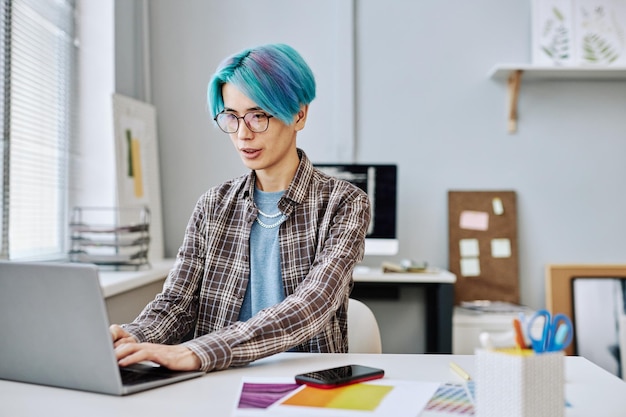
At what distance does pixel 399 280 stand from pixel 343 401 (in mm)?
2151

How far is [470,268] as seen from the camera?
3438mm

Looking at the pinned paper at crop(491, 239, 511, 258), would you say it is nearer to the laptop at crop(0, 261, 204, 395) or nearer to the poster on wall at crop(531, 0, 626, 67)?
the poster on wall at crop(531, 0, 626, 67)

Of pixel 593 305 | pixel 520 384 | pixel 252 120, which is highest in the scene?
pixel 252 120

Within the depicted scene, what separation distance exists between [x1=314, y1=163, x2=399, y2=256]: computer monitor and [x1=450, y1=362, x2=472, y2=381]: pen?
2.01m

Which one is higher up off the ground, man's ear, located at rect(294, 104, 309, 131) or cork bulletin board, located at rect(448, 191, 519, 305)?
man's ear, located at rect(294, 104, 309, 131)

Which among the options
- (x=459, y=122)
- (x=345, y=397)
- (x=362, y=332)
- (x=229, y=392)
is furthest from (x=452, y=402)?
(x=459, y=122)

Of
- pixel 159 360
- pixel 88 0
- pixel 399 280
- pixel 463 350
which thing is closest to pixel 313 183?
pixel 159 360

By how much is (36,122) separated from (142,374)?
6.63 ft

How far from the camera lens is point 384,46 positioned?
354 cm

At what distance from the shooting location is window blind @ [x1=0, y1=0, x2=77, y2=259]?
2.57 metres

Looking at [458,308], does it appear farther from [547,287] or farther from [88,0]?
[88,0]

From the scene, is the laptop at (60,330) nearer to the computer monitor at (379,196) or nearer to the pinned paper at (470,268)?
the computer monitor at (379,196)

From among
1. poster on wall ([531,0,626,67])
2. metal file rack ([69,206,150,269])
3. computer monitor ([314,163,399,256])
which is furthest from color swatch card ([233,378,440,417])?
poster on wall ([531,0,626,67])

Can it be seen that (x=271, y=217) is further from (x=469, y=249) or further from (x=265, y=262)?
(x=469, y=249)
